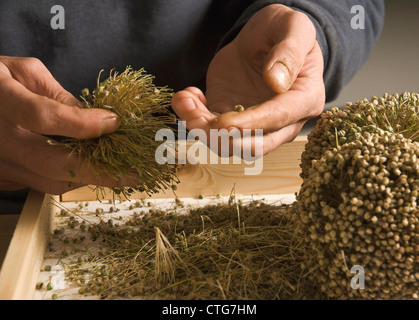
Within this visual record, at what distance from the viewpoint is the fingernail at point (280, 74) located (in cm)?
88

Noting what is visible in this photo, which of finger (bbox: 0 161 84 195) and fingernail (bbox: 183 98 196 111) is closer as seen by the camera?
fingernail (bbox: 183 98 196 111)

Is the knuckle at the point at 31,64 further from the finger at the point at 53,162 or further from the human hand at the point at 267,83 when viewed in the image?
the human hand at the point at 267,83

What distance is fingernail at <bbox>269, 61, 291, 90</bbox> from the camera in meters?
0.88

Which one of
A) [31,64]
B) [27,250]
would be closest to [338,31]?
[31,64]

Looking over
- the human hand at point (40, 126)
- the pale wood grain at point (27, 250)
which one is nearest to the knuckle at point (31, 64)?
the human hand at point (40, 126)

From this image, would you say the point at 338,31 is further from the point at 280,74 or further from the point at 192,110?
the point at 192,110

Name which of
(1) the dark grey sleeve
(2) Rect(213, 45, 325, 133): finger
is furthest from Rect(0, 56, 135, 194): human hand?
(1) the dark grey sleeve

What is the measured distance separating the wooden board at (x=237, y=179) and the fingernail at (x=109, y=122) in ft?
0.92

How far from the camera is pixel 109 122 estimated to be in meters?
0.89

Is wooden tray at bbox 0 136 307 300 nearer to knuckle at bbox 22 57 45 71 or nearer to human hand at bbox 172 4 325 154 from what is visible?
human hand at bbox 172 4 325 154

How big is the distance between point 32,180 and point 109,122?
26cm

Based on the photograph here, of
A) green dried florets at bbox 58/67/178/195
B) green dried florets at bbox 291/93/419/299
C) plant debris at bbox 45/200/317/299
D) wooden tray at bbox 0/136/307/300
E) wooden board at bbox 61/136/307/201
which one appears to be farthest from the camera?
wooden board at bbox 61/136/307/201

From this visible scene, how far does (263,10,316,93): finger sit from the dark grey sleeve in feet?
0.83

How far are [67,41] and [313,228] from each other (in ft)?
3.21
